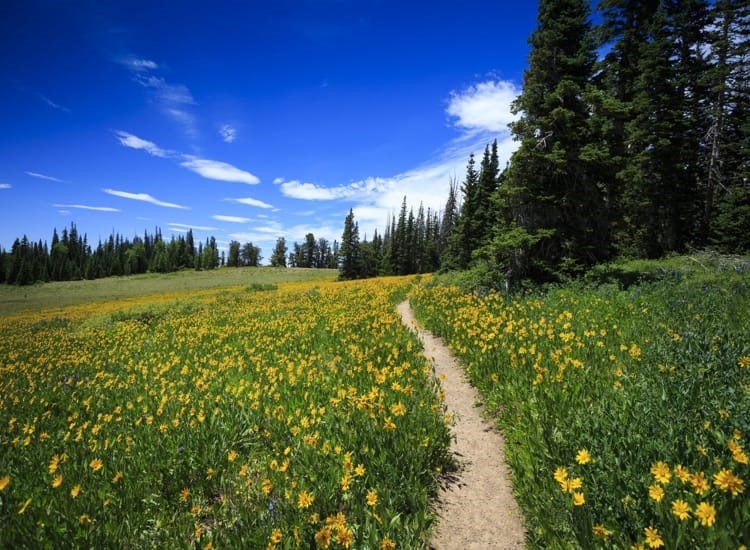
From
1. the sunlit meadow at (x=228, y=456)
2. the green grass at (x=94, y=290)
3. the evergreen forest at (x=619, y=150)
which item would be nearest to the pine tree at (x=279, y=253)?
the green grass at (x=94, y=290)

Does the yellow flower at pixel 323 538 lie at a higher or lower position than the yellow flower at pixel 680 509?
lower

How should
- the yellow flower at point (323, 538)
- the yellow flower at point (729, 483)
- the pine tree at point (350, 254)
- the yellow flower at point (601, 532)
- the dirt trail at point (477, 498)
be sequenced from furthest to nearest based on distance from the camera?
the pine tree at point (350, 254) < the dirt trail at point (477, 498) < the yellow flower at point (323, 538) < the yellow flower at point (601, 532) < the yellow flower at point (729, 483)

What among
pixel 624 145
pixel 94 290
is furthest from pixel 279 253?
pixel 624 145

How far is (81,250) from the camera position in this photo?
115312mm

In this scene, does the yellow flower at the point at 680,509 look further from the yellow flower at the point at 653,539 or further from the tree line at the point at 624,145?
the tree line at the point at 624,145

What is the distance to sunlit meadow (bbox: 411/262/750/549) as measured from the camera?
8.00 feet

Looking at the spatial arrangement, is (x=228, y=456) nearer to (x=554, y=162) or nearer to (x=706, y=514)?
(x=706, y=514)

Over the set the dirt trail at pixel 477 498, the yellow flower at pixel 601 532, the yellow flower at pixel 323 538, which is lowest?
the dirt trail at pixel 477 498

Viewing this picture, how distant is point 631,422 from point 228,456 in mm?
4753

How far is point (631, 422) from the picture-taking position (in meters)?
3.69

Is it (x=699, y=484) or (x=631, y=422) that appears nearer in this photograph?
(x=699, y=484)

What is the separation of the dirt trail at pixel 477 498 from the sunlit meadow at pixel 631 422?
223mm

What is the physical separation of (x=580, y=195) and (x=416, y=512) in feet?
44.5

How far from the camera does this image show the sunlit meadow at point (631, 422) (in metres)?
2.44
